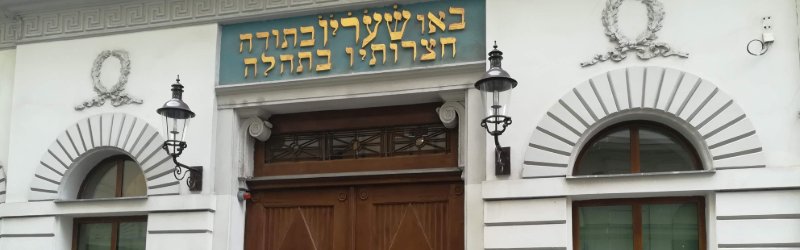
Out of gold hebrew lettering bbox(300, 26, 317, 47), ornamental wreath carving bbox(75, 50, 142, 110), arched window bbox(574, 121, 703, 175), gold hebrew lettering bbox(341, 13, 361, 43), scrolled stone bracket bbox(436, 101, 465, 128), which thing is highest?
gold hebrew lettering bbox(341, 13, 361, 43)

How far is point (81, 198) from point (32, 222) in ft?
1.70

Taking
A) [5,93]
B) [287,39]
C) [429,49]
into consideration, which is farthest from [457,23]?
[5,93]

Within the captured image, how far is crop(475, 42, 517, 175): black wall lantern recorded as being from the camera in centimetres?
693

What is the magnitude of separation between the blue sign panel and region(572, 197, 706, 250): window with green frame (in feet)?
5.47

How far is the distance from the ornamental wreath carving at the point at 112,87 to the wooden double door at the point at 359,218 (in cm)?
169

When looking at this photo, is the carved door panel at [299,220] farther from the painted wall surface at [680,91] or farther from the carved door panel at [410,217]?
the painted wall surface at [680,91]

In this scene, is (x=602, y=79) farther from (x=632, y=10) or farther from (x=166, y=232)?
(x=166, y=232)

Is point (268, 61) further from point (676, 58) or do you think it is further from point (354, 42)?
point (676, 58)

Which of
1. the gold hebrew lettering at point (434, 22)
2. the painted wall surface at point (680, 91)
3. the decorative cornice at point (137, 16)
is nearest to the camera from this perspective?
the painted wall surface at point (680, 91)

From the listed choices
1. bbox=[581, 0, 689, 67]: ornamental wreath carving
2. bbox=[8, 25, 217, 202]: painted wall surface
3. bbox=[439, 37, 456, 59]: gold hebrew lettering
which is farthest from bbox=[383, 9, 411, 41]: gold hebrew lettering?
bbox=[8, 25, 217, 202]: painted wall surface

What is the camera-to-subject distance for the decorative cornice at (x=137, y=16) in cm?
869

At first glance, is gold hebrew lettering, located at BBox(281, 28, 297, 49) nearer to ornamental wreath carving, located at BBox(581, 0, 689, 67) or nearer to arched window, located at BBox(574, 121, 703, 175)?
ornamental wreath carving, located at BBox(581, 0, 689, 67)

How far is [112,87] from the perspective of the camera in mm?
9141

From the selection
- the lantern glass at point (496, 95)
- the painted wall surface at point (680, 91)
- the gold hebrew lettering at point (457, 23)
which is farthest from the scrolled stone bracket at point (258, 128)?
the lantern glass at point (496, 95)
